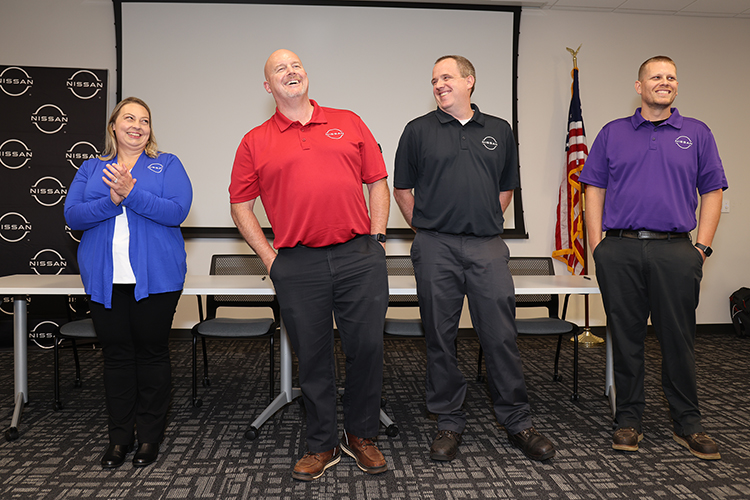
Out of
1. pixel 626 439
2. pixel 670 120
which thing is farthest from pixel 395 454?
pixel 670 120

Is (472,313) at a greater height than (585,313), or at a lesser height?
greater

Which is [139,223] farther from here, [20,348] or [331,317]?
[20,348]

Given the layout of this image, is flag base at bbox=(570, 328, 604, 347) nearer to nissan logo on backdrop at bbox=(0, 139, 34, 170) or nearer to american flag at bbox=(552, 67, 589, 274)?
american flag at bbox=(552, 67, 589, 274)

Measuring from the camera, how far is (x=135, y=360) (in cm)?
210

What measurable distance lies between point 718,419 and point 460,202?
5.88ft

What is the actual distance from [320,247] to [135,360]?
36.5 inches

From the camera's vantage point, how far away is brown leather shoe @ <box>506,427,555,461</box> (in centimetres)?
205

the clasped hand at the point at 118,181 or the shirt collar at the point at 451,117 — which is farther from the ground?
the shirt collar at the point at 451,117

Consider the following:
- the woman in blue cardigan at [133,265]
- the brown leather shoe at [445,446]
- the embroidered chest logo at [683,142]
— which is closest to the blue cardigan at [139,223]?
the woman in blue cardigan at [133,265]

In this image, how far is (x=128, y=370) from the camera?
6.82ft

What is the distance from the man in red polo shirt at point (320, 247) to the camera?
1.91 meters

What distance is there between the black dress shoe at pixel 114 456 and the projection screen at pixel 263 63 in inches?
103

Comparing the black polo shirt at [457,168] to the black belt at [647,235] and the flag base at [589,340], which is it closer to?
the black belt at [647,235]

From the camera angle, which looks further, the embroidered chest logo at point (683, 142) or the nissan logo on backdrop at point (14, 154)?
the nissan logo on backdrop at point (14, 154)
